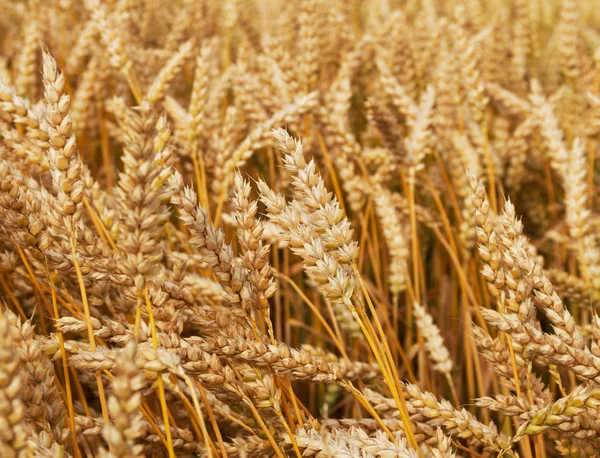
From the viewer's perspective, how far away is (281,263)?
69.3 inches

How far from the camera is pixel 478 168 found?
1.40m

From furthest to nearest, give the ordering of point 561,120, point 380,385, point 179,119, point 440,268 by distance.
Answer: point 561,120 < point 440,268 < point 179,119 < point 380,385

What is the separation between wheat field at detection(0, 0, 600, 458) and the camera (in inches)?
25.5

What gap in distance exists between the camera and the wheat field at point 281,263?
2.13 ft

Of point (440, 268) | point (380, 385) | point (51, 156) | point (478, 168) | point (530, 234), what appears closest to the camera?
point (51, 156)

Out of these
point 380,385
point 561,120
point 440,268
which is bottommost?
point 380,385

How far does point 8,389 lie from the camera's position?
0.45m

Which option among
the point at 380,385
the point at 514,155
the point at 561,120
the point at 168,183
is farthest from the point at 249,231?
the point at 561,120

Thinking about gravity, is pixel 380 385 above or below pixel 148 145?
below

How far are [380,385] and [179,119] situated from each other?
0.78m

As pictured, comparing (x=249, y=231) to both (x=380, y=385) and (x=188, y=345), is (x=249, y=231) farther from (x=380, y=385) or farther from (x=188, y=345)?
(x=380, y=385)

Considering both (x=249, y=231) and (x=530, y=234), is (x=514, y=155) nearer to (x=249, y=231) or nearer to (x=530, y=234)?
(x=530, y=234)

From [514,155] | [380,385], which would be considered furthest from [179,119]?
[514,155]

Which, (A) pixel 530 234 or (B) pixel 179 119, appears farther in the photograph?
(A) pixel 530 234
